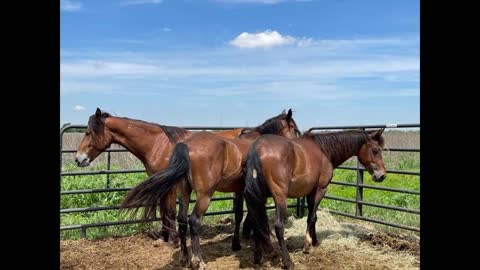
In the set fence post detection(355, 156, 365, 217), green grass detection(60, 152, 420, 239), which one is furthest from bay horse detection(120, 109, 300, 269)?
fence post detection(355, 156, 365, 217)

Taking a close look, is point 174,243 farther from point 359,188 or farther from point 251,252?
point 359,188

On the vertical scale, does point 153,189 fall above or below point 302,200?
above

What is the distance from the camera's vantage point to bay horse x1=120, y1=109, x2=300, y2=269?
12.6 ft

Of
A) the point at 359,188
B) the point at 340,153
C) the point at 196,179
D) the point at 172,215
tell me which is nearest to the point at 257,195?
the point at 196,179

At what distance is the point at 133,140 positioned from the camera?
541 centimetres

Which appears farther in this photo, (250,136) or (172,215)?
(250,136)

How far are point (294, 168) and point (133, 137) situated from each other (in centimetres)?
212

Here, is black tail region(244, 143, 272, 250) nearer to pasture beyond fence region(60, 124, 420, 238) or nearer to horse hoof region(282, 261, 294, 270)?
horse hoof region(282, 261, 294, 270)

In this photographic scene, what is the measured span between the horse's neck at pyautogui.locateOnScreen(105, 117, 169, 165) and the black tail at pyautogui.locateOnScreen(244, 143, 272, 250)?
1.56m

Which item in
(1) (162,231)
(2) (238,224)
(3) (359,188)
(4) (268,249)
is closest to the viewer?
(4) (268,249)

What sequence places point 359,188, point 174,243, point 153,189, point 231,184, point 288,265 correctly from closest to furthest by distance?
point 153,189
point 288,265
point 231,184
point 174,243
point 359,188
